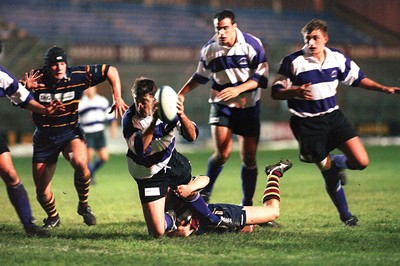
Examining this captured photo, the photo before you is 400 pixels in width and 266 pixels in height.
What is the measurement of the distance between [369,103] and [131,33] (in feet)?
30.2

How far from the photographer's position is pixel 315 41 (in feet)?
27.3

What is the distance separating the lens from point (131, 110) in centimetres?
739

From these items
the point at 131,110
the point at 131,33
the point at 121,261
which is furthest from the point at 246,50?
the point at 131,33

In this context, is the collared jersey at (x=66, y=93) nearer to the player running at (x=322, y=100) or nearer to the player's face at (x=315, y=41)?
the player running at (x=322, y=100)

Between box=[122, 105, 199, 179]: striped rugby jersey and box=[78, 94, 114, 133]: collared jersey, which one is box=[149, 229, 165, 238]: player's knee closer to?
box=[122, 105, 199, 179]: striped rugby jersey

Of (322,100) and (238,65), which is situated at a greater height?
(238,65)

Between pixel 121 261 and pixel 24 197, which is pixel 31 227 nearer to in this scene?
pixel 24 197

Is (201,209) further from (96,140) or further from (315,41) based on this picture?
(96,140)

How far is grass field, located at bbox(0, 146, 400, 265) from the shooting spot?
20.7 ft

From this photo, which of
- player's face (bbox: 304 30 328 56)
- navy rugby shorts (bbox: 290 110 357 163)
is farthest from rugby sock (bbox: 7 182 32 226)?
player's face (bbox: 304 30 328 56)

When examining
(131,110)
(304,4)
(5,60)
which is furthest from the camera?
(304,4)

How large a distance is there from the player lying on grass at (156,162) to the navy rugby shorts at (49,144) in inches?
57.7

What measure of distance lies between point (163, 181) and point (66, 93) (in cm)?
177

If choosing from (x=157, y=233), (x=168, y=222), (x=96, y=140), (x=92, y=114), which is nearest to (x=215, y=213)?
(x=168, y=222)
